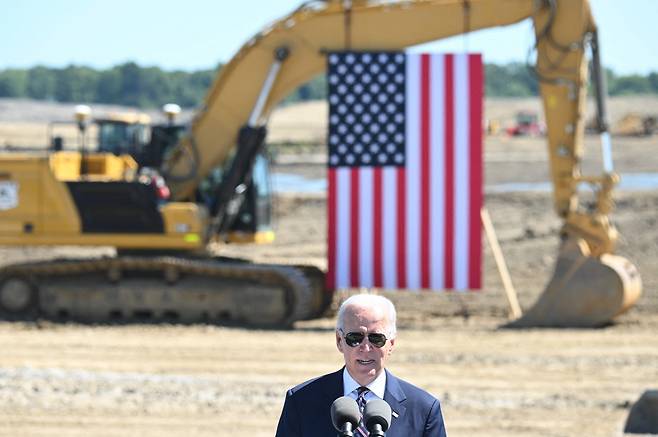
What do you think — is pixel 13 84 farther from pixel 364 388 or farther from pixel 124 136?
pixel 364 388

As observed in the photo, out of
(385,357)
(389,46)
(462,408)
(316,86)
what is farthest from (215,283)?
(316,86)

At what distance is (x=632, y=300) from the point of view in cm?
1809

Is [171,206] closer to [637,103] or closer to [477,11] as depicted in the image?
[477,11]

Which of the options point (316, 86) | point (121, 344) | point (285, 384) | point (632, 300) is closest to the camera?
point (285, 384)

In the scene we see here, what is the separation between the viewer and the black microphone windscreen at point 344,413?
3.96m

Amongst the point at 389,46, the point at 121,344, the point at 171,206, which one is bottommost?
the point at 121,344

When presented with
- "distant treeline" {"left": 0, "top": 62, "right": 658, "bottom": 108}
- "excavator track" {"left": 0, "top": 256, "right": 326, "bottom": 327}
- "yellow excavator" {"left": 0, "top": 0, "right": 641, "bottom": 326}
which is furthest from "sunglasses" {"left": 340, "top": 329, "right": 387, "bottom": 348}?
"distant treeline" {"left": 0, "top": 62, "right": 658, "bottom": 108}

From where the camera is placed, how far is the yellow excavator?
1839cm

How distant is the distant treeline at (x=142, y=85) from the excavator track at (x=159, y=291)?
10378 centimetres

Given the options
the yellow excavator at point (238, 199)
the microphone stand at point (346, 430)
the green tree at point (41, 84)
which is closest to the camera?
the microphone stand at point (346, 430)

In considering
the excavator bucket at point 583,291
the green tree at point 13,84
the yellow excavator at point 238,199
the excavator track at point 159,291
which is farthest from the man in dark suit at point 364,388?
the green tree at point 13,84

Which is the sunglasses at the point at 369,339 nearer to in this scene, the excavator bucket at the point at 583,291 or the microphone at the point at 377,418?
the microphone at the point at 377,418

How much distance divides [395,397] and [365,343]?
235 millimetres

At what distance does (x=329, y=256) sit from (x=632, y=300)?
12.8 feet
